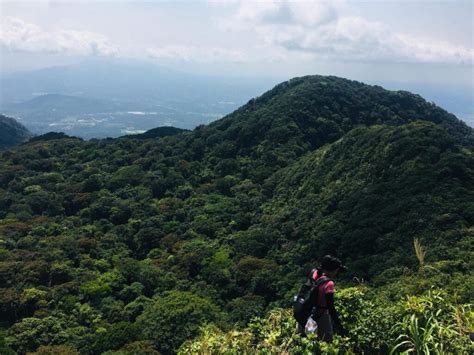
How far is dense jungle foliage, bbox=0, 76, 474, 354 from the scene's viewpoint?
8105mm

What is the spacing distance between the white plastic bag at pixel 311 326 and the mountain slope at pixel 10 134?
Answer: 103021 millimetres

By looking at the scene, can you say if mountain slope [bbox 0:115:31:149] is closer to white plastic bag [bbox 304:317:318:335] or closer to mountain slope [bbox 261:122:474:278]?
mountain slope [bbox 261:122:474:278]

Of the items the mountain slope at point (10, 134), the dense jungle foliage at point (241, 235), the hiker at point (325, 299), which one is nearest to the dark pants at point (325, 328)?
the hiker at point (325, 299)

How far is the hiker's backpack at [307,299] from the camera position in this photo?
5668 millimetres

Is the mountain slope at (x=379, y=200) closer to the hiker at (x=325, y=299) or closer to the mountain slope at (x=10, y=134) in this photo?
the hiker at (x=325, y=299)

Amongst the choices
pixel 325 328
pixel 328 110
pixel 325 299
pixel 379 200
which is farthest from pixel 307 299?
pixel 328 110

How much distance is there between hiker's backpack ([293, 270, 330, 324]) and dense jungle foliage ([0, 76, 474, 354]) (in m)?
0.35

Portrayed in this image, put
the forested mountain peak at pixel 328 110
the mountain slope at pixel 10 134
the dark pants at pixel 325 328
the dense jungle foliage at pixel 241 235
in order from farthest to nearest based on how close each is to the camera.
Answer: the mountain slope at pixel 10 134 < the forested mountain peak at pixel 328 110 < the dense jungle foliage at pixel 241 235 < the dark pants at pixel 325 328

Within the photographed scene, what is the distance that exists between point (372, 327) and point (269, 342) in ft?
4.80

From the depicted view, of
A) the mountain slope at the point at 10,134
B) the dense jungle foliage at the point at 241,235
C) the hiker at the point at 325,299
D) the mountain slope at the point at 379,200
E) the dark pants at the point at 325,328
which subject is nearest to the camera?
the hiker at the point at 325,299

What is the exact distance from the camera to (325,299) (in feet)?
18.6

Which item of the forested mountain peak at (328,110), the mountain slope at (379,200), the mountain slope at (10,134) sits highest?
the forested mountain peak at (328,110)

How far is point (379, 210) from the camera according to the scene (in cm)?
2877

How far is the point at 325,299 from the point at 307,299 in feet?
0.78
